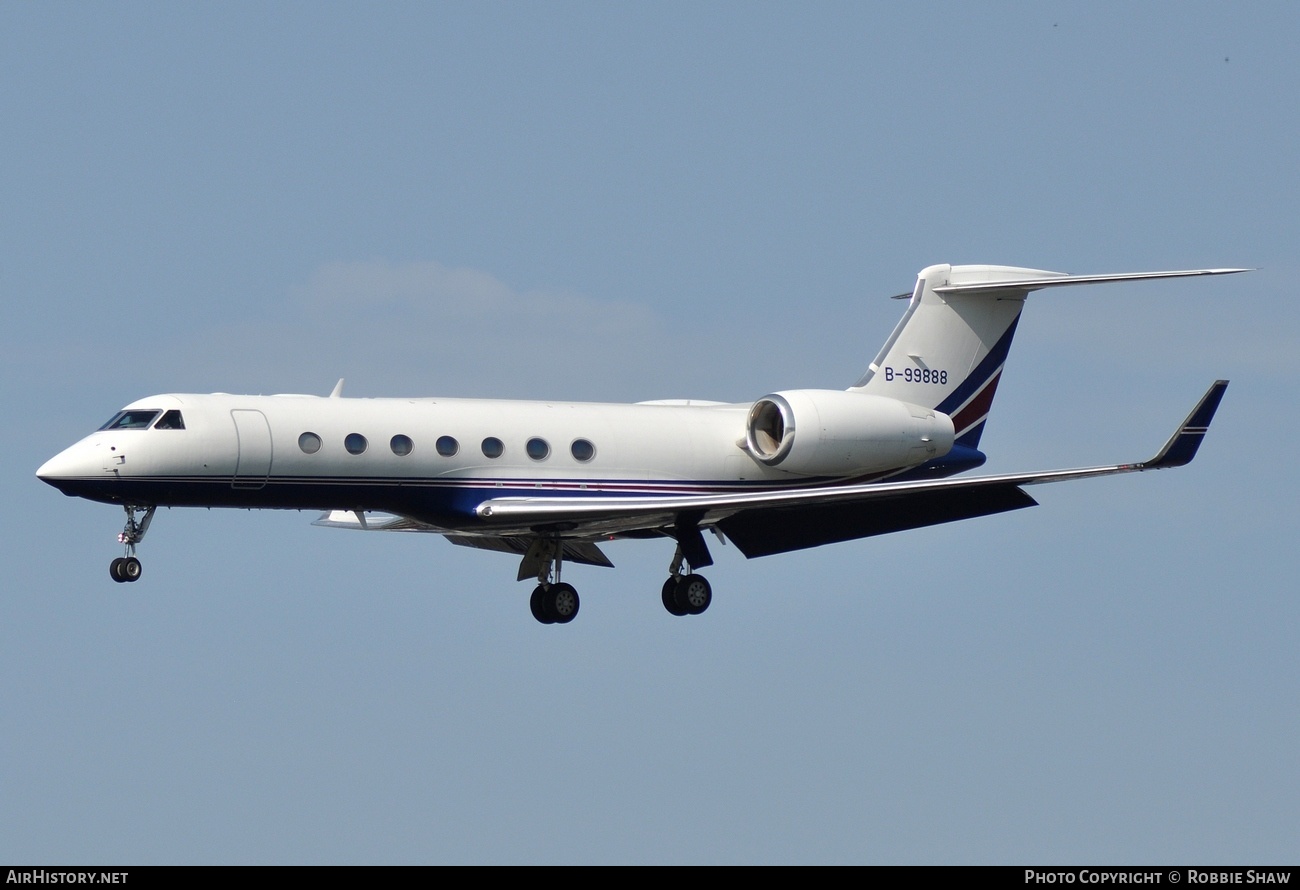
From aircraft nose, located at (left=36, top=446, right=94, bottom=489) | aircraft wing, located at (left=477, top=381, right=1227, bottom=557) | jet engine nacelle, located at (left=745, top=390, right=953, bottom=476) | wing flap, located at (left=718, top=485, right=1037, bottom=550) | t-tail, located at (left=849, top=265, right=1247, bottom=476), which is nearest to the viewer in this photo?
aircraft nose, located at (left=36, top=446, right=94, bottom=489)

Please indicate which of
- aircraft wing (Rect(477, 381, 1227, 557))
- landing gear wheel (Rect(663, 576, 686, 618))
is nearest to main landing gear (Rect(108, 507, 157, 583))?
aircraft wing (Rect(477, 381, 1227, 557))

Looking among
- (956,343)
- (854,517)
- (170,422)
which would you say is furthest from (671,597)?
(170,422)

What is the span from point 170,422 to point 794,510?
9452mm

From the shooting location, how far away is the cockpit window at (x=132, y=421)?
30.5m

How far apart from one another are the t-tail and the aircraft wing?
233cm

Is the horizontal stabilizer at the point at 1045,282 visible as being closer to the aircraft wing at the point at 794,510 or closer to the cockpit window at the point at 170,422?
the aircraft wing at the point at 794,510

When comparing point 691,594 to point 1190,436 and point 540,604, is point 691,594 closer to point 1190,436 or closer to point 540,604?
point 540,604

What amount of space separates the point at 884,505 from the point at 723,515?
2529 millimetres

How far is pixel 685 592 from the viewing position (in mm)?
33812

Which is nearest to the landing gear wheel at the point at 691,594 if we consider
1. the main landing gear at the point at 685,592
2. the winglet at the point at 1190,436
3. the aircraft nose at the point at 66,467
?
the main landing gear at the point at 685,592

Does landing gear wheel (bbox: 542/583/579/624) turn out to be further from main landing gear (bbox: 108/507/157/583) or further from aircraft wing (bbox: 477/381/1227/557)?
main landing gear (bbox: 108/507/157/583)

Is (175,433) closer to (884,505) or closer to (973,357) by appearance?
(884,505)

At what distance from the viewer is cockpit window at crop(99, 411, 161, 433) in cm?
3055

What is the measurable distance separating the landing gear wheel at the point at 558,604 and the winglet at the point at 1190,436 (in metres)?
9.12
